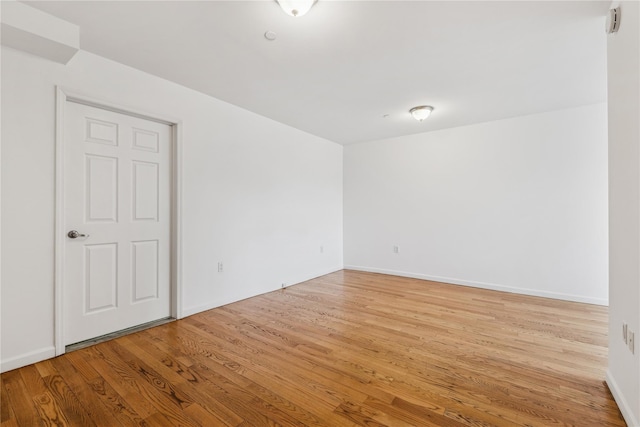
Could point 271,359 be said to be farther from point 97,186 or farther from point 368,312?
point 97,186

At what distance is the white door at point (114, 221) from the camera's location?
7.73 feet

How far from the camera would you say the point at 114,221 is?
2602mm

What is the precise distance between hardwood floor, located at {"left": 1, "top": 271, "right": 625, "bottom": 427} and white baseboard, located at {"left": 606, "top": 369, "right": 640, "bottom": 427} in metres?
0.04

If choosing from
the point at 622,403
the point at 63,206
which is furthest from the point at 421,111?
the point at 63,206

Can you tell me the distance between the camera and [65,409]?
162 cm

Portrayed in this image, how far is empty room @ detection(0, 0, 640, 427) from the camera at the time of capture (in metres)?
1.69

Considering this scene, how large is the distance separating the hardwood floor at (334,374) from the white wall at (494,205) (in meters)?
0.85

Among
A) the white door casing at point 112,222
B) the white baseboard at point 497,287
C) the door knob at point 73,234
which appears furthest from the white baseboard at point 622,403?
the door knob at point 73,234

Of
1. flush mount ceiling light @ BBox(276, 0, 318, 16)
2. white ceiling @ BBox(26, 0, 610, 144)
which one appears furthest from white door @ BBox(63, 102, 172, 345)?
flush mount ceiling light @ BBox(276, 0, 318, 16)

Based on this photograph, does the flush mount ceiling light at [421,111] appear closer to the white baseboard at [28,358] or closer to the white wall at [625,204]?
the white wall at [625,204]

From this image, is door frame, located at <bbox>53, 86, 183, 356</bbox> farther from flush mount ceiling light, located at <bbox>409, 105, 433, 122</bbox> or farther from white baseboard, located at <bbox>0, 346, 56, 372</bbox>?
flush mount ceiling light, located at <bbox>409, 105, 433, 122</bbox>

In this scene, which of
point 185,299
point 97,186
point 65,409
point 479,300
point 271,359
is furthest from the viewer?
point 479,300

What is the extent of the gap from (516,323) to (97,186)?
419 cm

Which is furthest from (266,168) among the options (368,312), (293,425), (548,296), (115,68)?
(548,296)
